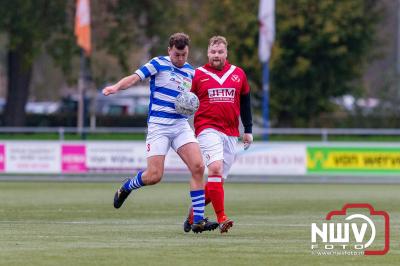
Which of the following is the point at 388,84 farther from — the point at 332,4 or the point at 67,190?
the point at 67,190

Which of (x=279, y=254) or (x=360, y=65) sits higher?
(x=360, y=65)

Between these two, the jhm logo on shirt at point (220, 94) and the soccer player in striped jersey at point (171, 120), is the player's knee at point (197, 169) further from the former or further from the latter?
the jhm logo on shirt at point (220, 94)

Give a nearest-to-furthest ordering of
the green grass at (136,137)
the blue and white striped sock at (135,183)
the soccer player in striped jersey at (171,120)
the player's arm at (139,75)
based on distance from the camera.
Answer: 1. the player's arm at (139,75)
2. the soccer player in striped jersey at (171,120)
3. the blue and white striped sock at (135,183)
4. the green grass at (136,137)

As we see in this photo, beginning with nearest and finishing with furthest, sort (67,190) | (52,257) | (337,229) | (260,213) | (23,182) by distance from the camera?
(52,257)
(337,229)
(260,213)
(67,190)
(23,182)

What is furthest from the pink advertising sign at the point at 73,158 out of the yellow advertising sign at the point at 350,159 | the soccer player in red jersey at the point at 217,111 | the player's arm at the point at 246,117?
the soccer player in red jersey at the point at 217,111

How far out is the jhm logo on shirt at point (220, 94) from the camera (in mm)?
13602

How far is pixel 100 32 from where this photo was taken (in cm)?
5306

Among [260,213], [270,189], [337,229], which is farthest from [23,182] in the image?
[337,229]

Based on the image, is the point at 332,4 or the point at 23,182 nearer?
the point at 23,182

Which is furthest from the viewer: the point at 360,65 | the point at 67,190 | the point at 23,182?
the point at 360,65

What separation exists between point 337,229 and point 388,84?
40806mm

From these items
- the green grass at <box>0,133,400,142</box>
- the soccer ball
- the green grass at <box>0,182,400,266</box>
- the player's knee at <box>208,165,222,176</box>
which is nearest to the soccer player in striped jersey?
the player's knee at <box>208,165,222,176</box>
